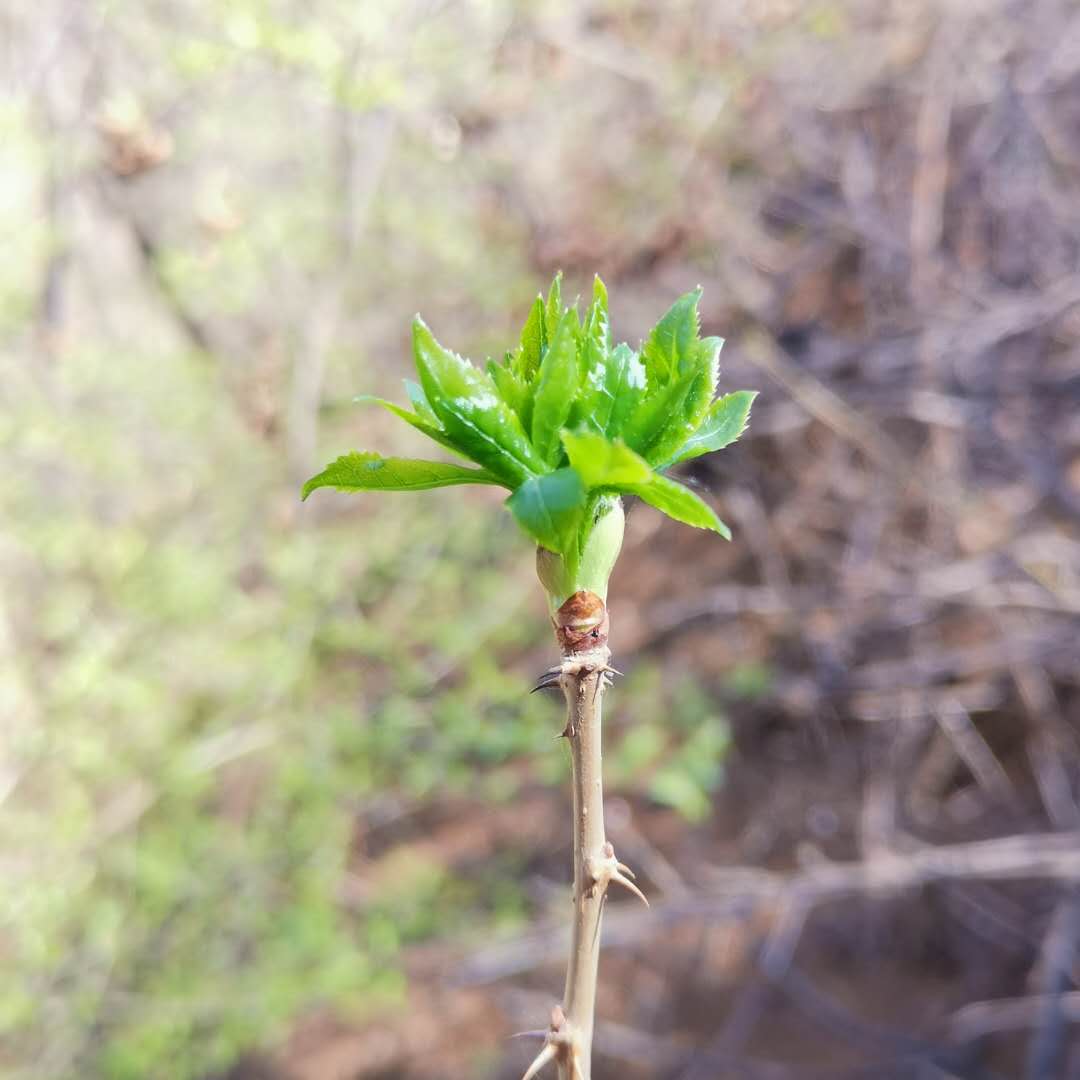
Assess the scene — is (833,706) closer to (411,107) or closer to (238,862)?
(238,862)

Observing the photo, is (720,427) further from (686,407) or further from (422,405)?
(422,405)

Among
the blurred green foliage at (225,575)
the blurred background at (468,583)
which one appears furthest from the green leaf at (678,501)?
the blurred green foliage at (225,575)

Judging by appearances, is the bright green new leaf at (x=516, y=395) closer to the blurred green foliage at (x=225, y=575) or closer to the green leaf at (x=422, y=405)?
the green leaf at (x=422, y=405)

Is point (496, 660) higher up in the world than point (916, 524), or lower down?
lower down

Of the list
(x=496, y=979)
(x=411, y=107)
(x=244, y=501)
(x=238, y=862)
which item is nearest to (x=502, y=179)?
(x=411, y=107)

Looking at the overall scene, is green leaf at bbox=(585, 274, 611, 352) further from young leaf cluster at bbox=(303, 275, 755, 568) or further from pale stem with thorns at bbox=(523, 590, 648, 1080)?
pale stem with thorns at bbox=(523, 590, 648, 1080)
